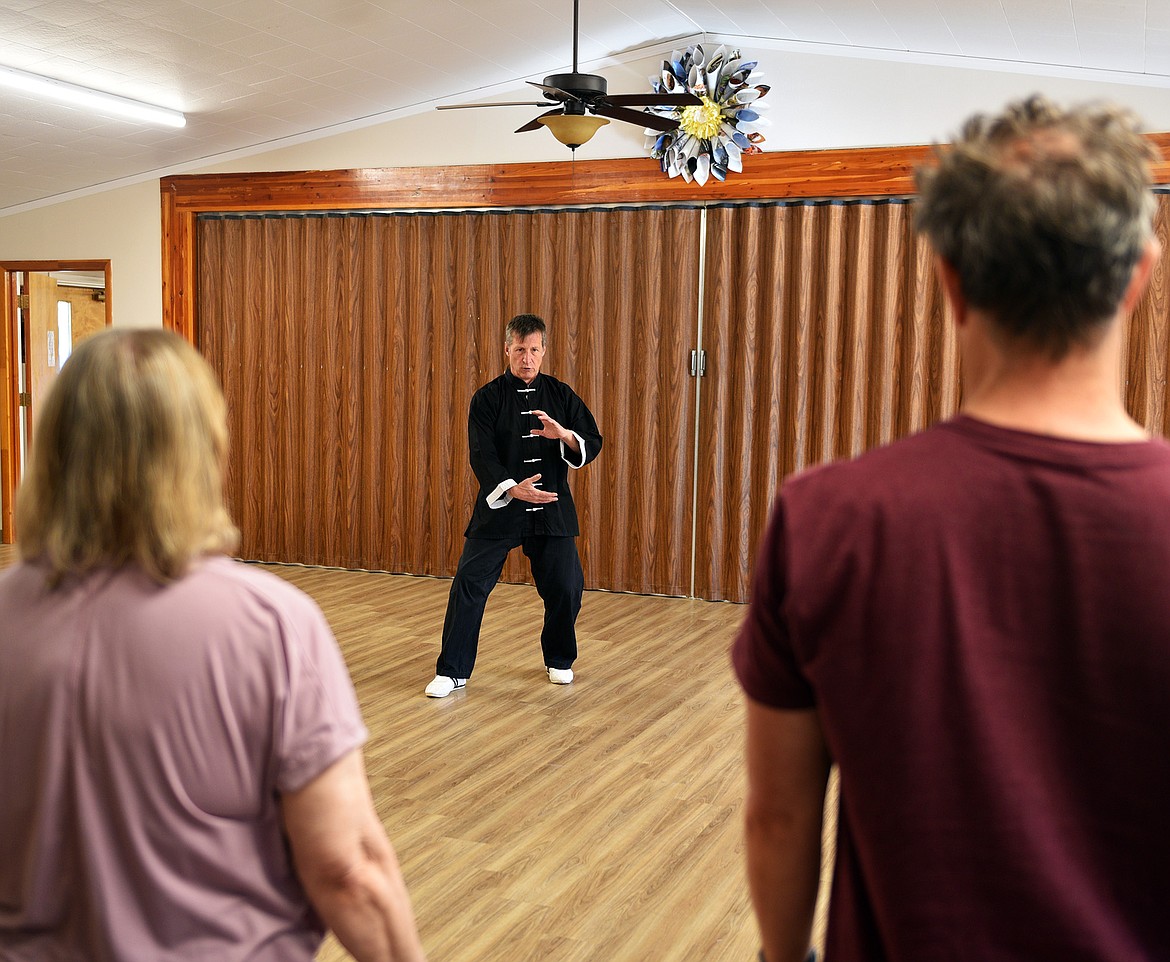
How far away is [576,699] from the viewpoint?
4730 mm

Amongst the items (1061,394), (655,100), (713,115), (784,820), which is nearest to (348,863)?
(784,820)

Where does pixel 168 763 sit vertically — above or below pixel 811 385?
below

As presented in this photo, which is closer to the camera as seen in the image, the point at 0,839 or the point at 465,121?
the point at 0,839


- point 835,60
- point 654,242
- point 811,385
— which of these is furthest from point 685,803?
point 835,60

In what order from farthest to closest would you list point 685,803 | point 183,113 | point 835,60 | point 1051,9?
point 183,113
point 835,60
point 1051,9
point 685,803

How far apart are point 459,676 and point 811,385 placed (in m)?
3.13

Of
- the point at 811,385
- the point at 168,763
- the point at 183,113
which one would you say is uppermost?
the point at 183,113

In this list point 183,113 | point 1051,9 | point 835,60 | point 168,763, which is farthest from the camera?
point 183,113

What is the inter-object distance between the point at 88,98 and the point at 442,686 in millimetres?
4047

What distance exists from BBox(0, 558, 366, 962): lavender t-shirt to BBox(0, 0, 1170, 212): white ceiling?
4.98 metres

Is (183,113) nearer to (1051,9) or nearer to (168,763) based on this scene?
(1051,9)

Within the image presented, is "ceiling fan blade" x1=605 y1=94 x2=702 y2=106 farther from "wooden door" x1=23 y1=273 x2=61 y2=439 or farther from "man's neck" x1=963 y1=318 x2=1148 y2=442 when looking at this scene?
"wooden door" x1=23 y1=273 x2=61 y2=439

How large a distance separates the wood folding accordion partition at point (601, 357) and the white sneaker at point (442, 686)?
8.39 ft

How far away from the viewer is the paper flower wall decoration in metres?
6.54
